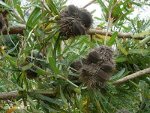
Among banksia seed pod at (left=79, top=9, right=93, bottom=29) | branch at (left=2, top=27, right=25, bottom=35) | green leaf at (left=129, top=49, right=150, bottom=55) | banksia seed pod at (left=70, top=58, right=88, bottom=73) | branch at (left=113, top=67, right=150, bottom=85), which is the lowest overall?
branch at (left=113, top=67, right=150, bottom=85)

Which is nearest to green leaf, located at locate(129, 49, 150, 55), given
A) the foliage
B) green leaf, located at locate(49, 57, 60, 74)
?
the foliage

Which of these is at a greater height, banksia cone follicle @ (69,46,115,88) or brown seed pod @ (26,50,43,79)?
brown seed pod @ (26,50,43,79)

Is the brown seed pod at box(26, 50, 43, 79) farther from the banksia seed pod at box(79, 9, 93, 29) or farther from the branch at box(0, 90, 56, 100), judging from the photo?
the banksia seed pod at box(79, 9, 93, 29)

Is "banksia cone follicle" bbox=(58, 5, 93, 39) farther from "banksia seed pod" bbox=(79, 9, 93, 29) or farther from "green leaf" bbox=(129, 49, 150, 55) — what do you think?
"green leaf" bbox=(129, 49, 150, 55)

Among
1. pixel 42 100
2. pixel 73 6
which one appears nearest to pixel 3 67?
pixel 42 100

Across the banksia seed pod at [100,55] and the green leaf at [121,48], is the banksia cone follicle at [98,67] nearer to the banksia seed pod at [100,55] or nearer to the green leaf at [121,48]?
the banksia seed pod at [100,55]

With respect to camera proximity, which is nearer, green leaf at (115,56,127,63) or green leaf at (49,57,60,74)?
green leaf at (49,57,60,74)

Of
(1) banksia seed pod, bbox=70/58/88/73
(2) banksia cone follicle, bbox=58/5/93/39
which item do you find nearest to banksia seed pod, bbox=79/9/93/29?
(2) banksia cone follicle, bbox=58/5/93/39
